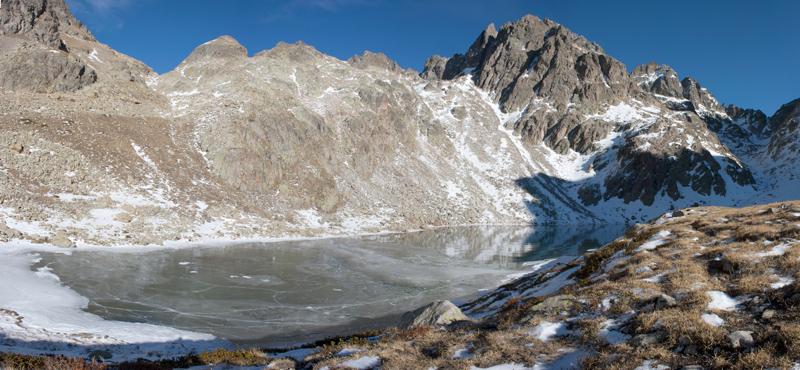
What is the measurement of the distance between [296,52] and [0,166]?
106m

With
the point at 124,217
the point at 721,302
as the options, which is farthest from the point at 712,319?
the point at 124,217

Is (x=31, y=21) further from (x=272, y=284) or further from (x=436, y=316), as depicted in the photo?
(x=436, y=316)

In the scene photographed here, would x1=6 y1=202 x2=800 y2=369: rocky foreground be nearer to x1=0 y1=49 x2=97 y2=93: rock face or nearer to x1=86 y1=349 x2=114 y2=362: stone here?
x1=86 y1=349 x2=114 y2=362: stone

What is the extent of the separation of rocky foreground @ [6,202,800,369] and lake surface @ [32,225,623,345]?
433 inches

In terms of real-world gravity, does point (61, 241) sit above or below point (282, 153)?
below

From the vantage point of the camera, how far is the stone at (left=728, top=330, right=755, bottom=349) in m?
8.48

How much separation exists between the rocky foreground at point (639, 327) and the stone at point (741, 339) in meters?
0.03

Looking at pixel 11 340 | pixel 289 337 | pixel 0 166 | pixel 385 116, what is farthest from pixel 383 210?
pixel 11 340

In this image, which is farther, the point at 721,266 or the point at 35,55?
the point at 35,55

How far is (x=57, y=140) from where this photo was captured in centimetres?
6088

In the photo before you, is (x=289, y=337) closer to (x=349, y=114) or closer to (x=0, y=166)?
(x=0, y=166)

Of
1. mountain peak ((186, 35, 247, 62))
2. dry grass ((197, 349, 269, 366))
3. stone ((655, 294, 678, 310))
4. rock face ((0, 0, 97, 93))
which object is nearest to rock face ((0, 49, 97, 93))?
rock face ((0, 0, 97, 93))

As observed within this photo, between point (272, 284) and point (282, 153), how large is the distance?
198 feet

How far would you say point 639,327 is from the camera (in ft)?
35.4
